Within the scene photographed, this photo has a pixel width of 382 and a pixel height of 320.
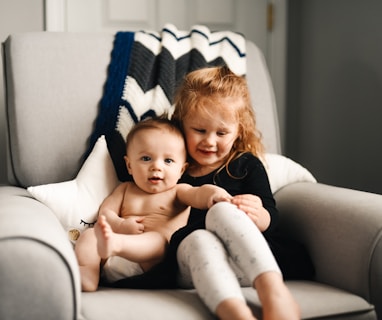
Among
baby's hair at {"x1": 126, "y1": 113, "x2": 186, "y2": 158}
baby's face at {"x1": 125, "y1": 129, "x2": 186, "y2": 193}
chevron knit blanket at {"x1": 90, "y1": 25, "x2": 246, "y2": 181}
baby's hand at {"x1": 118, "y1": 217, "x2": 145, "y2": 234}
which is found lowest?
baby's hand at {"x1": 118, "y1": 217, "x2": 145, "y2": 234}

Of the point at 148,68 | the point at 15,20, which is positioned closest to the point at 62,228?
the point at 148,68

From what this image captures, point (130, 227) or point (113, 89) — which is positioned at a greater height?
point (113, 89)

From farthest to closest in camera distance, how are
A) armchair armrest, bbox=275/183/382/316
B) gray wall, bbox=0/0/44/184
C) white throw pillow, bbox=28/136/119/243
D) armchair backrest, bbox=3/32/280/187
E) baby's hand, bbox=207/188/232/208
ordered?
gray wall, bbox=0/0/44/184 → armchair backrest, bbox=3/32/280/187 → white throw pillow, bbox=28/136/119/243 → baby's hand, bbox=207/188/232/208 → armchair armrest, bbox=275/183/382/316

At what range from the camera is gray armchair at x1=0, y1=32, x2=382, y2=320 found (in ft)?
3.38

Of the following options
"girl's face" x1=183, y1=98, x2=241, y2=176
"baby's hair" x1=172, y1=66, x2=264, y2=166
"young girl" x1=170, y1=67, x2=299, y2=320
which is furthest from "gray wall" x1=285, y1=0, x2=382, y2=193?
"girl's face" x1=183, y1=98, x2=241, y2=176

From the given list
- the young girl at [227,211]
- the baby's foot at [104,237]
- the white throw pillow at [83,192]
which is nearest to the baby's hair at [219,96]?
the young girl at [227,211]

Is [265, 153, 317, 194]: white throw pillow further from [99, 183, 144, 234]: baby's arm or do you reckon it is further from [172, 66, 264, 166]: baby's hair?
[99, 183, 144, 234]: baby's arm

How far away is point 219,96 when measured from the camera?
1551mm

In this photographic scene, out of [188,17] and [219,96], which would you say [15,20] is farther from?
[219,96]

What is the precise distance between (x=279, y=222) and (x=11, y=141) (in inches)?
30.2

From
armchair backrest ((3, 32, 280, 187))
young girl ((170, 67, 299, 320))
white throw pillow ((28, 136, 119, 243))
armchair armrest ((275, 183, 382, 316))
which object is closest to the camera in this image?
young girl ((170, 67, 299, 320))

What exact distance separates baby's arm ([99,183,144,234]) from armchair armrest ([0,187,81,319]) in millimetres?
333

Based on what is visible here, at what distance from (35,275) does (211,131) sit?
26.0 inches

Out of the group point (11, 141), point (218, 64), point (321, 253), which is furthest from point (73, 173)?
point (321, 253)
